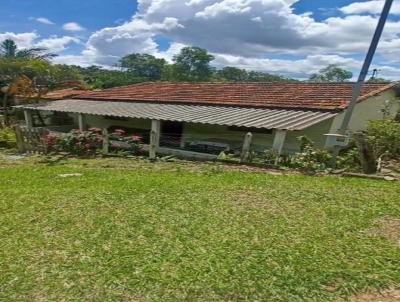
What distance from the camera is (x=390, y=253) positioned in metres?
3.97

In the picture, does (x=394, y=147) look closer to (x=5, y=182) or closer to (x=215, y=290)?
(x=215, y=290)

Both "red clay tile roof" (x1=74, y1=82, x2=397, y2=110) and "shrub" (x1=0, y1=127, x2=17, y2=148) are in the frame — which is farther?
"shrub" (x1=0, y1=127, x2=17, y2=148)

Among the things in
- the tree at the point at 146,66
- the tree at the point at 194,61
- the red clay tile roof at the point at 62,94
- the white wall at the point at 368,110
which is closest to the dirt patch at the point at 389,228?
the white wall at the point at 368,110

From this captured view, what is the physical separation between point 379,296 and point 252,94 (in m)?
13.7

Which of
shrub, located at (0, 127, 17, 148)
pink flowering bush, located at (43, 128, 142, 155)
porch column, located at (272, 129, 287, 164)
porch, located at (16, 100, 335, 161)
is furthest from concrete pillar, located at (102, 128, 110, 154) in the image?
porch column, located at (272, 129, 287, 164)

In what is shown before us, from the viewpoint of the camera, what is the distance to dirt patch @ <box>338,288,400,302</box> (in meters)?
3.13

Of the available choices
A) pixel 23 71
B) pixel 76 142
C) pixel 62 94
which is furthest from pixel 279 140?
pixel 62 94

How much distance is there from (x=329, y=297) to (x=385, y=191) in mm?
4488

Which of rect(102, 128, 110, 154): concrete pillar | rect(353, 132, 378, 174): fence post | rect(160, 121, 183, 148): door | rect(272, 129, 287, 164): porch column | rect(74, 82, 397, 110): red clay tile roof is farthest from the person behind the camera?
rect(160, 121, 183, 148): door

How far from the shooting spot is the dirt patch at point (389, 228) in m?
4.48

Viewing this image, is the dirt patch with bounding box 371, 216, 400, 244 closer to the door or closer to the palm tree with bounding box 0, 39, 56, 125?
the door

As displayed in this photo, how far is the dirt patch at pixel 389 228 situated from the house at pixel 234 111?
5.46 meters

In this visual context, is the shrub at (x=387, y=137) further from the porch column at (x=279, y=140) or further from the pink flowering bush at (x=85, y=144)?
the pink flowering bush at (x=85, y=144)

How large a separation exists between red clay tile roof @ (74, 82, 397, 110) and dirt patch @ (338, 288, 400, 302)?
994 centimetres
